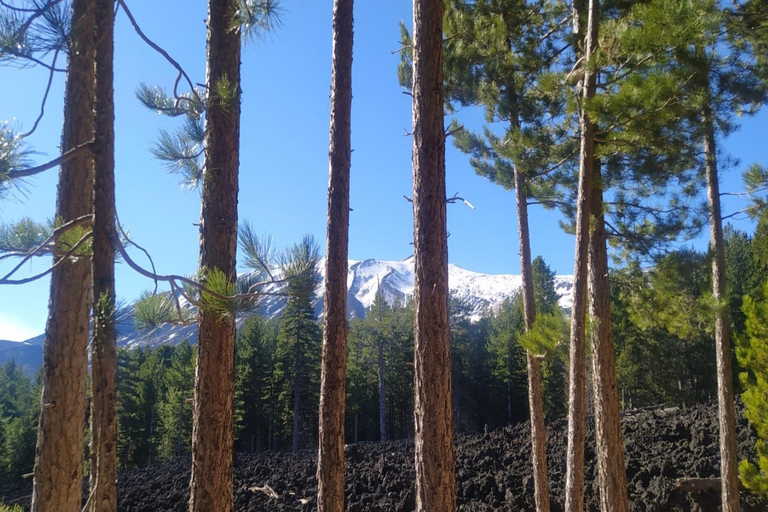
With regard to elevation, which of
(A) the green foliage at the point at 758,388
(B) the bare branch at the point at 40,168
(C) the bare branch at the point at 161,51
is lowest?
(A) the green foliage at the point at 758,388

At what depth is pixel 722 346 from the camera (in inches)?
330

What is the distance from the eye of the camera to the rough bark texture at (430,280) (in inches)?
164

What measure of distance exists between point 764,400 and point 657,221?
11.0ft

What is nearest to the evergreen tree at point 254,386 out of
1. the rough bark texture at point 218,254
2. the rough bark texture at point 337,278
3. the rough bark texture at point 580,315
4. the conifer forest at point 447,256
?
the conifer forest at point 447,256

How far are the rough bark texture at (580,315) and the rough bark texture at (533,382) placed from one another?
95 cm

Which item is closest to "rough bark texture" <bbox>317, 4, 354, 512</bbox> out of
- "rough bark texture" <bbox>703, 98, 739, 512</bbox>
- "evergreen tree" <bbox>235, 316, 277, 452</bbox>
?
"rough bark texture" <bbox>703, 98, 739, 512</bbox>

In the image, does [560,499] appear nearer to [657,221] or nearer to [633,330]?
[657,221]

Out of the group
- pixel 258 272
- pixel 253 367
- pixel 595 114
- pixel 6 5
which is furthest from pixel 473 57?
pixel 253 367

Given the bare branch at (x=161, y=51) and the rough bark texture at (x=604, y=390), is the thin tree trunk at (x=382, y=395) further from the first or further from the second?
the bare branch at (x=161, y=51)

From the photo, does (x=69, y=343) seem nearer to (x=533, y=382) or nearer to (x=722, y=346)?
(x=533, y=382)

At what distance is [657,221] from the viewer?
299 inches

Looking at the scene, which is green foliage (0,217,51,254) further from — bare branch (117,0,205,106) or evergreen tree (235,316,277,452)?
evergreen tree (235,316,277,452)

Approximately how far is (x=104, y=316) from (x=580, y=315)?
523cm

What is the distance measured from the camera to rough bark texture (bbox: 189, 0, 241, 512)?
327cm
